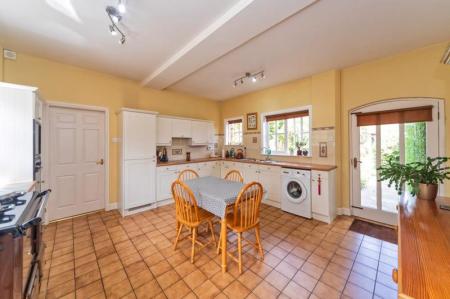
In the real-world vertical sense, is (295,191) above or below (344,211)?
above

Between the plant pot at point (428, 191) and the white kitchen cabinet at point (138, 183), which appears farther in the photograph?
the white kitchen cabinet at point (138, 183)

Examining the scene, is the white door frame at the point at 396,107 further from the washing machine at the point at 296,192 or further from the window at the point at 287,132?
the washing machine at the point at 296,192

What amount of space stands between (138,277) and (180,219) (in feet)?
2.13

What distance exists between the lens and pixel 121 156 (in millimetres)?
3271

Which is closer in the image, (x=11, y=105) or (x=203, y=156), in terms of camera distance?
(x=11, y=105)

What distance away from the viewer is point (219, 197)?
1838mm

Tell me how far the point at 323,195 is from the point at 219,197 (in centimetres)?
202

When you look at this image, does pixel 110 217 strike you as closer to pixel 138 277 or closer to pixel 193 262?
pixel 138 277

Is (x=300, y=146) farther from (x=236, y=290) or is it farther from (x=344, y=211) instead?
(x=236, y=290)

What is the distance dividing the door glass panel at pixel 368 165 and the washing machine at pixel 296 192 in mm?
994

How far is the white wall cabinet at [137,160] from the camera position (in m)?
3.23

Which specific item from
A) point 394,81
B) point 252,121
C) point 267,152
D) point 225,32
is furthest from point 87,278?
point 394,81

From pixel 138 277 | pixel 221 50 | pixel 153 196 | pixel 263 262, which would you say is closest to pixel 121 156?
pixel 153 196

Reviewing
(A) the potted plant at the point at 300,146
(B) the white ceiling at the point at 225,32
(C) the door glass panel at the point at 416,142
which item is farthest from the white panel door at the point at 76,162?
(C) the door glass panel at the point at 416,142
